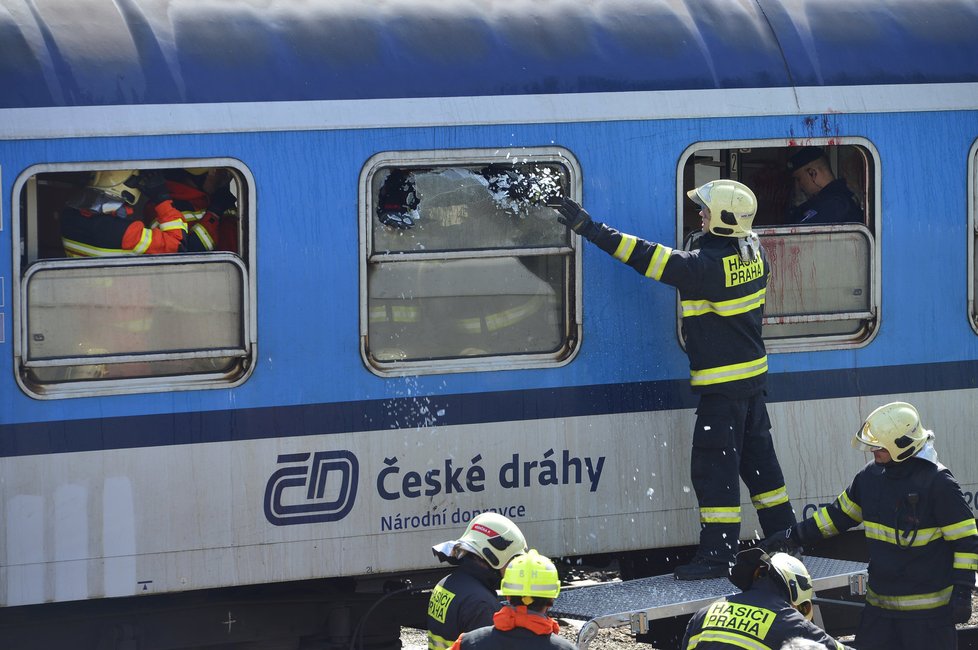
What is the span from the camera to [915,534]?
5.87 metres

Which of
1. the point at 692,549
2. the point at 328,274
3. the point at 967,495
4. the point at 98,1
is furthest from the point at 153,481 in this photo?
the point at 967,495

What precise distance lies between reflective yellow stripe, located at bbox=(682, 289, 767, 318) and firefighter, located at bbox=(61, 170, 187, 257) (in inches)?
93.3

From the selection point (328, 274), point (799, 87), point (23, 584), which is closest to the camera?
point (23, 584)

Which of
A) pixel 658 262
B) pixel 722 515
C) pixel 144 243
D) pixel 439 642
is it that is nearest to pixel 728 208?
pixel 658 262

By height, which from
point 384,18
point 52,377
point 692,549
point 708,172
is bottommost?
point 692,549

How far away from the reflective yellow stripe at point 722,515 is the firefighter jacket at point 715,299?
528mm

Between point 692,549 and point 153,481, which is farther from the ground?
point 153,481

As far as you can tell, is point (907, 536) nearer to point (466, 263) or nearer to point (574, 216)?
point (574, 216)

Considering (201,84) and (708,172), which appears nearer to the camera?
(201,84)

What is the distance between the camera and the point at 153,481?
5.73 metres

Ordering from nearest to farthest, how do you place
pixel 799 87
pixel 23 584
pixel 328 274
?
pixel 23 584 → pixel 328 274 → pixel 799 87

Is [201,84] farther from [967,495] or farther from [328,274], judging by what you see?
[967,495]

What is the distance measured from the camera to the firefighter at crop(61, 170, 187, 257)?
572cm

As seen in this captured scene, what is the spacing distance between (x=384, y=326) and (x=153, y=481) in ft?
3.92
